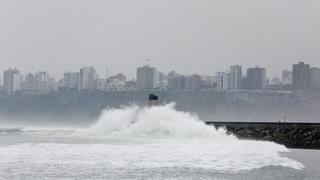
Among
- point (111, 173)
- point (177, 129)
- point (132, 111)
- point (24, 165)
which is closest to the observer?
point (111, 173)

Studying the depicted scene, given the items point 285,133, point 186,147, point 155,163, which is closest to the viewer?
point 155,163

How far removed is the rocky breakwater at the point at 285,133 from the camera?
111 ft

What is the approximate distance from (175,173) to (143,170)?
1.14m

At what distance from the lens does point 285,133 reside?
117ft

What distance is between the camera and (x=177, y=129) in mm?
42594

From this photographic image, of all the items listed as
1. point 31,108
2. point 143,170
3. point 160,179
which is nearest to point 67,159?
point 143,170

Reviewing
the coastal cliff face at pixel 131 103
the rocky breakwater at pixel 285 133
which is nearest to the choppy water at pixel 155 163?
the rocky breakwater at pixel 285 133

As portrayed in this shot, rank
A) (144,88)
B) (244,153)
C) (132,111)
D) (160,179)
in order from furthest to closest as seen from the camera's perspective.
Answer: (144,88)
(132,111)
(244,153)
(160,179)

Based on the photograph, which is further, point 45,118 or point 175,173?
point 45,118

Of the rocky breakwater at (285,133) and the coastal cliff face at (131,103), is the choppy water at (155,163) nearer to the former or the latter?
the rocky breakwater at (285,133)

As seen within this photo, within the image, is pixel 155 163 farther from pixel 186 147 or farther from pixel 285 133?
pixel 285 133

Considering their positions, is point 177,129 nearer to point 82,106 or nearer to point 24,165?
point 24,165

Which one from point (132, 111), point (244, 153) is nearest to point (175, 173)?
point (244, 153)

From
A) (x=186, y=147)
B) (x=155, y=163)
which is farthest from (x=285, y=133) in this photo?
(x=155, y=163)
